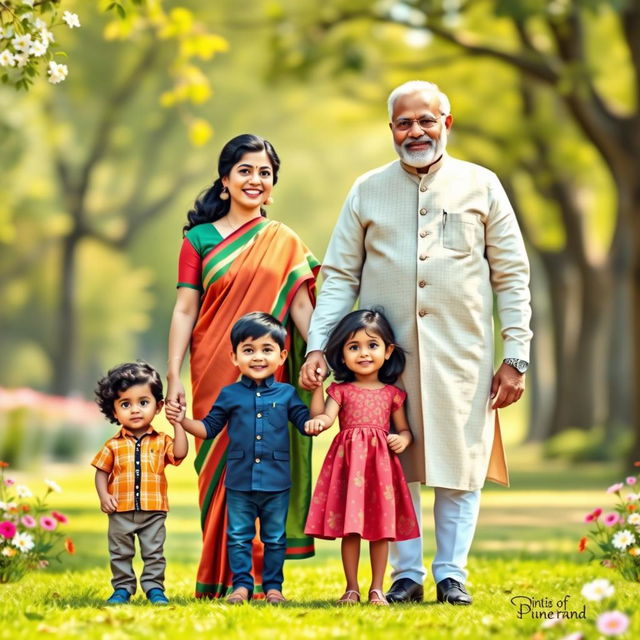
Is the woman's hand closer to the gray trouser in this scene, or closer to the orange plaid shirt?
the orange plaid shirt

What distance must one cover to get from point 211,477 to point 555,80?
33.6ft

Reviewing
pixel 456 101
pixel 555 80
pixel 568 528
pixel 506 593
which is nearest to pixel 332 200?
pixel 456 101

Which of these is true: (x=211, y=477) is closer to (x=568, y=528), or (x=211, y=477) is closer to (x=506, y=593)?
(x=506, y=593)

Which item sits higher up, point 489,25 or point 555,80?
point 489,25

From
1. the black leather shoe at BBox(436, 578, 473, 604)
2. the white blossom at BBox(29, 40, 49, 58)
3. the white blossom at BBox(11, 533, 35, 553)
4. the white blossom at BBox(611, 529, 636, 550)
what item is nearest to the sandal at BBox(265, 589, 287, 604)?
the black leather shoe at BBox(436, 578, 473, 604)

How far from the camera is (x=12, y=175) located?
30.5 meters

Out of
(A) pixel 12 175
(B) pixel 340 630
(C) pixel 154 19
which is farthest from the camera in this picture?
(A) pixel 12 175

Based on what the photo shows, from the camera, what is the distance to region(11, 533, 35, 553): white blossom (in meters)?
6.95

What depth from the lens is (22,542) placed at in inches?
275

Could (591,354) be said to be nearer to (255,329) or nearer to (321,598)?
(321,598)

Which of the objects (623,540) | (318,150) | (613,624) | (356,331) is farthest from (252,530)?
(318,150)

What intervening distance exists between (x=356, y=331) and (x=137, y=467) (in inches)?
44.1

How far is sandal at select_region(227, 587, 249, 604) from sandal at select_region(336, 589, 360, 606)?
41 cm

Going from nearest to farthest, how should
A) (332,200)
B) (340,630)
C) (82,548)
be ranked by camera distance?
(340,630), (82,548), (332,200)
